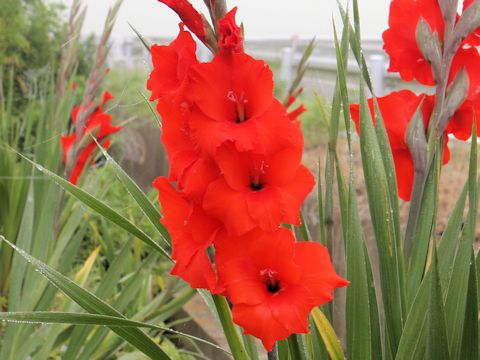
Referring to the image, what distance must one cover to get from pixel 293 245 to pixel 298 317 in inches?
3.2

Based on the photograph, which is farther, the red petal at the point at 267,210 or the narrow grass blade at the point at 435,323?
the narrow grass blade at the point at 435,323

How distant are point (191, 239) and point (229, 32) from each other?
0.80ft

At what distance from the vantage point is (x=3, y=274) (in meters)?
2.83

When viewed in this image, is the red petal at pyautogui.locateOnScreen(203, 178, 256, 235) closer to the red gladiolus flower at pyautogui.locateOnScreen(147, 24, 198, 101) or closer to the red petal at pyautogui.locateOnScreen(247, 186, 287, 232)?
the red petal at pyautogui.locateOnScreen(247, 186, 287, 232)

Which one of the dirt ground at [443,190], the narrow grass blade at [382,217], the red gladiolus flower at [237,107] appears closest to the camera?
the red gladiolus flower at [237,107]

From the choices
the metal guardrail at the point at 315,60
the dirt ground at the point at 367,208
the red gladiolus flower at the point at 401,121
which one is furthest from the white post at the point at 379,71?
the red gladiolus flower at the point at 401,121

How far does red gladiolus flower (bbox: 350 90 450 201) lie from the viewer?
1301 millimetres

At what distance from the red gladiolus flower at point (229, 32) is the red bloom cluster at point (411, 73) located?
46 centimetres

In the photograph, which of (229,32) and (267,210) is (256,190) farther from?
(229,32)

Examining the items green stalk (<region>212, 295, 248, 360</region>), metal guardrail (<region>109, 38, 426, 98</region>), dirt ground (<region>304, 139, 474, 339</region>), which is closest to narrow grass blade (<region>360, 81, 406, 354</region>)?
green stalk (<region>212, 295, 248, 360</region>)

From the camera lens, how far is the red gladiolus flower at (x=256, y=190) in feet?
2.81

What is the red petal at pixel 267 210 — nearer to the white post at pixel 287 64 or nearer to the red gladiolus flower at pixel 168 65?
the red gladiolus flower at pixel 168 65

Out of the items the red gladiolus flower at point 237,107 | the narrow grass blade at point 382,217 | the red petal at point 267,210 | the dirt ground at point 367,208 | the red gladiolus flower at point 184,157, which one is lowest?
the dirt ground at point 367,208

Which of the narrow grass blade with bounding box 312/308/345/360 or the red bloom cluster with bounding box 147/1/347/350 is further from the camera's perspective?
the narrow grass blade with bounding box 312/308/345/360
